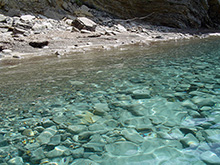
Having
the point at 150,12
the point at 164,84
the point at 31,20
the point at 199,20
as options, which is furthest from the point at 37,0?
the point at 199,20

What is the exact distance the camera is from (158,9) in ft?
66.2

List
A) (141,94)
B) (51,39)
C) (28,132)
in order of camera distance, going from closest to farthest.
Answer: (28,132), (141,94), (51,39)

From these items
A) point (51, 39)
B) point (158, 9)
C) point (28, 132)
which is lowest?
point (28, 132)

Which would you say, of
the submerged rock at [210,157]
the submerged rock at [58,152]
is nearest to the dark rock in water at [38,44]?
the submerged rock at [58,152]

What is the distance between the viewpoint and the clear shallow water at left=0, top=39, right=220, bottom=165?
5.42ft

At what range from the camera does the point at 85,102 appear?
2836 millimetres

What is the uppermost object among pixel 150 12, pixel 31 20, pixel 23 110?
pixel 150 12

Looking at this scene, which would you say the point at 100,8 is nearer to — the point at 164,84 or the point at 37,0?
the point at 37,0

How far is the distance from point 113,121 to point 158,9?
20.3 meters

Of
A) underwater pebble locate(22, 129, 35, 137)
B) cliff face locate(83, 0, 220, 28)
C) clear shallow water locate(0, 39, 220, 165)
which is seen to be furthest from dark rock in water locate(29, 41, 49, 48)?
cliff face locate(83, 0, 220, 28)

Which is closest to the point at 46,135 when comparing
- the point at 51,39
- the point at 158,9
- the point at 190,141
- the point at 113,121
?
the point at 113,121

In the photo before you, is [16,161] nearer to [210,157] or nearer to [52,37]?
[210,157]

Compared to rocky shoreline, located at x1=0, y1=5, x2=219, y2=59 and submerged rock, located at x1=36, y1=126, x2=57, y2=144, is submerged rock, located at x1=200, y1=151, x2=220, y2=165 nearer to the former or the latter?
submerged rock, located at x1=36, y1=126, x2=57, y2=144

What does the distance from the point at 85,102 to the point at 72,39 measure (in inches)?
334
